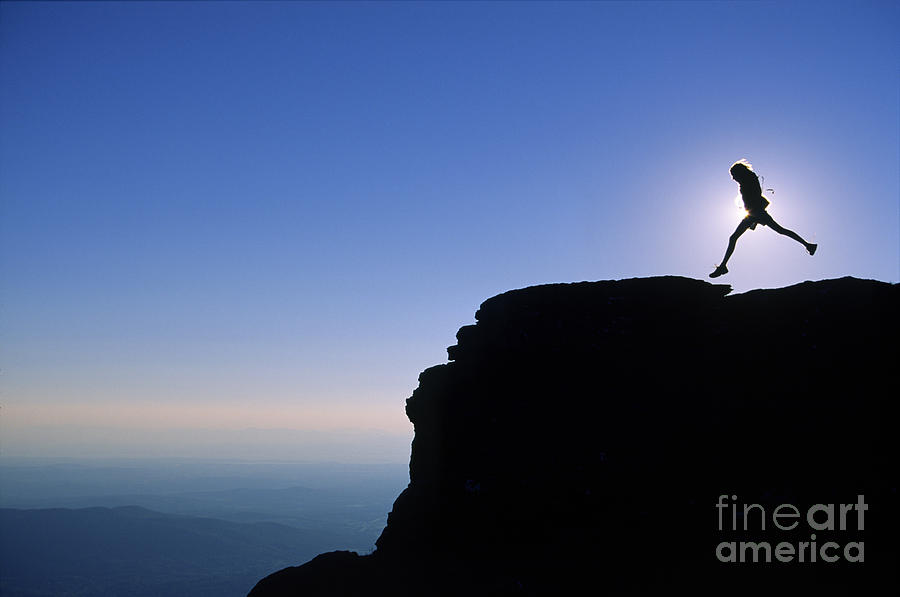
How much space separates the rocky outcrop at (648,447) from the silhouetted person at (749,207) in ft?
5.09

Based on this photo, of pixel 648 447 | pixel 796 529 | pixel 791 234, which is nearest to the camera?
pixel 796 529

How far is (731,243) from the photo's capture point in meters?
17.8

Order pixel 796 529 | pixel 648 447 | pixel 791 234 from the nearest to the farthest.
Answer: pixel 796 529
pixel 648 447
pixel 791 234

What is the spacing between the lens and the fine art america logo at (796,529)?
11.3 metres

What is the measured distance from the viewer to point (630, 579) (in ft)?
38.5

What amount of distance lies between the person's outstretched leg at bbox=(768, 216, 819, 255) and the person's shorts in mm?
88

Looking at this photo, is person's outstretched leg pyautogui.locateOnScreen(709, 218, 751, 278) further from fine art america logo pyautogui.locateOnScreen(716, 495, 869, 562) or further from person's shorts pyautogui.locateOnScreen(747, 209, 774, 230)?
fine art america logo pyautogui.locateOnScreen(716, 495, 869, 562)

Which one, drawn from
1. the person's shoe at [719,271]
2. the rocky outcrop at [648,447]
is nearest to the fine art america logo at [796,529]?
the rocky outcrop at [648,447]

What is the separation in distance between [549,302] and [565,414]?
448cm

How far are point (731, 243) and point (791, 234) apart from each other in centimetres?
182

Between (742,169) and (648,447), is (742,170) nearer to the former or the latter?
(742,169)

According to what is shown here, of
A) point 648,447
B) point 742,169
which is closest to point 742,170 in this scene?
point 742,169

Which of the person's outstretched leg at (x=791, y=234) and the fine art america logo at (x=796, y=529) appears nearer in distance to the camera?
the fine art america logo at (x=796, y=529)

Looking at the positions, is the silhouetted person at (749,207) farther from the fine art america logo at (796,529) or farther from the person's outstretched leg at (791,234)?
the fine art america logo at (796,529)
